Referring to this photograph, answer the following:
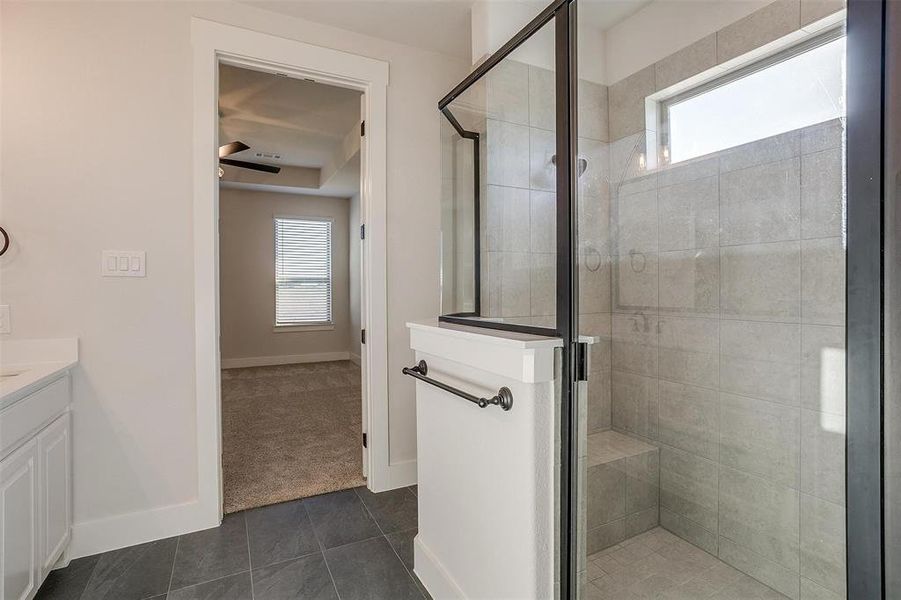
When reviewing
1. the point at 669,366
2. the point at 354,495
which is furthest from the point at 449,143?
the point at 354,495

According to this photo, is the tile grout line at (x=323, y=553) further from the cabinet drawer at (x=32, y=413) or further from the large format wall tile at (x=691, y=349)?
the large format wall tile at (x=691, y=349)

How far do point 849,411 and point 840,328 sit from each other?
0.16 metres

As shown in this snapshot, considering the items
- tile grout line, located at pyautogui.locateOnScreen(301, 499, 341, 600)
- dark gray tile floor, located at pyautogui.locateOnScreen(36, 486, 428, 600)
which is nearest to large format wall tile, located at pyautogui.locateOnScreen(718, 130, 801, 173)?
dark gray tile floor, located at pyautogui.locateOnScreen(36, 486, 428, 600)

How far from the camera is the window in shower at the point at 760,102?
2.97 ft

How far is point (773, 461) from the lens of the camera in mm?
1116

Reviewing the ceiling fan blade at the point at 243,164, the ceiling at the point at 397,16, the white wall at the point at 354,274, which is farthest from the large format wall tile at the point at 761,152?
the white wall at the point at 354,274

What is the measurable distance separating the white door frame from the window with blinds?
4.51 meters

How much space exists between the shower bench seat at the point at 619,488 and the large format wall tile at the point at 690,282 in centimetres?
40

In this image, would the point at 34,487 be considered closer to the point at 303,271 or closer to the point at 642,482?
the point at 642,482

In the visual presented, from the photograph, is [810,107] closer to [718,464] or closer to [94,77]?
[718,464]

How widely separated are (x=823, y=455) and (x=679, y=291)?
48 cm

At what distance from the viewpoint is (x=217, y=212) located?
224 cm

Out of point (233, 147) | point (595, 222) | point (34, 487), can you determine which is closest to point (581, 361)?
point (595, 222)

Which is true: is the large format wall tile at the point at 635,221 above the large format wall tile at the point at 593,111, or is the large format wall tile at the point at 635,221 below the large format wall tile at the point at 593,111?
below
